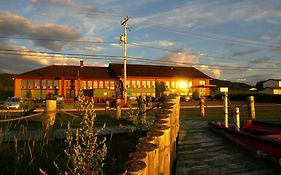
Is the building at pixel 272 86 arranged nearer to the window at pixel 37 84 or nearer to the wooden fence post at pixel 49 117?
the window at pixel 37 84

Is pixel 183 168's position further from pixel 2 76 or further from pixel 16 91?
pixel 2 76

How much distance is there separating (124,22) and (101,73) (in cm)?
2562

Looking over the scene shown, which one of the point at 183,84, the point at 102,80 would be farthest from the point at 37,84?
the point at 183,84

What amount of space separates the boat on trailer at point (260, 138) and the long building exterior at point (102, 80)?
149ft

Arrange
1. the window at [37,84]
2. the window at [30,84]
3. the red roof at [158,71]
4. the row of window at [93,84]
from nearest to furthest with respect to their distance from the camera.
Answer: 1. the window at [30,84]
2. the row of window at [93,84]
3. the window at [37,84]
4. the red roof at [158,71]

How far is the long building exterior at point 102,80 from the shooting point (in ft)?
207

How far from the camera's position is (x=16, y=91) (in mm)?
62906

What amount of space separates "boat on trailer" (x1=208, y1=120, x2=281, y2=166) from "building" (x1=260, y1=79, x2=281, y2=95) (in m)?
85.1

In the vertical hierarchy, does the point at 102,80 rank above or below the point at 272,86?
above

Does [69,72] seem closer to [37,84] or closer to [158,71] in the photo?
[37,84]

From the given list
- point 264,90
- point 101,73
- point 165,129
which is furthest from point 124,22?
point 264,90

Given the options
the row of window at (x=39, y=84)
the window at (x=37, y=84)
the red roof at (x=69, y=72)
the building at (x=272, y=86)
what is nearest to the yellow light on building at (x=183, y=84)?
the red roof at (x=69, y=72)

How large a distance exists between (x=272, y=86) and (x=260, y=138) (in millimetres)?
97947

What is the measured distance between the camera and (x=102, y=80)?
69250mm
